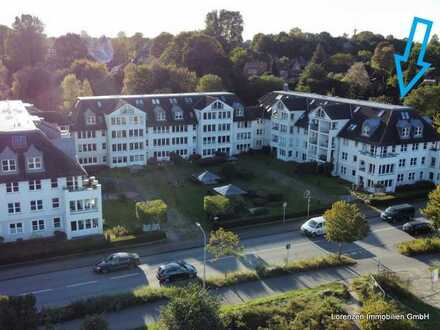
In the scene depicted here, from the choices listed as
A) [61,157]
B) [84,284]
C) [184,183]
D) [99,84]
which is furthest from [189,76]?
[84,284]

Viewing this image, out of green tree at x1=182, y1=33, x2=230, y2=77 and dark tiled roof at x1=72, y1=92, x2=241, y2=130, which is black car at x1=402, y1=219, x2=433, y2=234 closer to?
dark tiled roof at x1=72, y1=92, x2=241, y2=130

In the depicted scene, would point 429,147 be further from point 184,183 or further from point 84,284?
point 84,284

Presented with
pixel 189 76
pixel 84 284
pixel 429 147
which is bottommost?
pixel 84 284

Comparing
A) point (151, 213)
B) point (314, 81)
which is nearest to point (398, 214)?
point (151, 213)

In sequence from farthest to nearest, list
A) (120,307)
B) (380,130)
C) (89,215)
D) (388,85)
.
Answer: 1. (388,85)
2. (380,130)
3. (89,215)
4. (120,307)

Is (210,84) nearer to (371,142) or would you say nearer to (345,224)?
(371,142)

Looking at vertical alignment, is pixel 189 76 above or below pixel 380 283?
above

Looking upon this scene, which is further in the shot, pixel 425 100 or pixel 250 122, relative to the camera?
pixel 425 100
